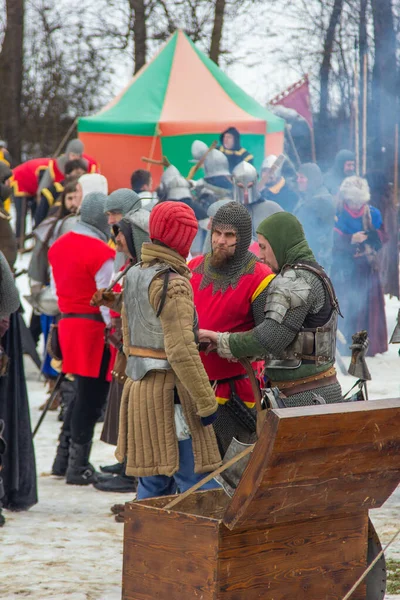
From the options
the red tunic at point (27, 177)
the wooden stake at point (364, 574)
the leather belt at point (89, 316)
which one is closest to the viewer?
the wooden stake at point (364, 574)

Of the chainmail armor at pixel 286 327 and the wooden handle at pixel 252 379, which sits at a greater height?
the chainmail armor at pixel 286 327

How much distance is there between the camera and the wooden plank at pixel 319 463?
9.75ft

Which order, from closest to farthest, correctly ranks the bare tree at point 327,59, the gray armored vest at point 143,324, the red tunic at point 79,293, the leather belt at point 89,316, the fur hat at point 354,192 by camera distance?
the gray armored vest at point 143,324
the red tunic at point 79,293
the leather belt at point 89,316
the bare tree at point 327,59
the fur hat at point 354,192

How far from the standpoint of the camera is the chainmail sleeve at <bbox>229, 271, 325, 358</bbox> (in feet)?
12.1

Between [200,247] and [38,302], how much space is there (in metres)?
1.95

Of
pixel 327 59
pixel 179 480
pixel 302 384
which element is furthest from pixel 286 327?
pixel 327 59

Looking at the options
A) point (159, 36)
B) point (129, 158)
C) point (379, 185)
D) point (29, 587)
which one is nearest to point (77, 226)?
point (29, 587)

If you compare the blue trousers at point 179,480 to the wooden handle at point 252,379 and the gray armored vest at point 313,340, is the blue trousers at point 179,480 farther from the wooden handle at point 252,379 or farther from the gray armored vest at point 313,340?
the gray armored vest at point 313,340

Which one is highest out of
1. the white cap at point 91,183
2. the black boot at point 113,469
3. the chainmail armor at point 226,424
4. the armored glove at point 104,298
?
the white cap at point 91,183

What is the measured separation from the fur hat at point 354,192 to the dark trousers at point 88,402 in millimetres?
4496

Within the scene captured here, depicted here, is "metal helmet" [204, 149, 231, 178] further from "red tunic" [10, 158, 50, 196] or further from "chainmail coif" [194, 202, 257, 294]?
"chainmail coif" [194, 202, 257, 294]

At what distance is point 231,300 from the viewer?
3.94m

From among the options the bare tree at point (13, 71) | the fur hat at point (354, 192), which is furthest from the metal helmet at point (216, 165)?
the bare tree at point (13, 71)

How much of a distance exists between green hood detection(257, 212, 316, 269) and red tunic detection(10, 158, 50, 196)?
293 inches
